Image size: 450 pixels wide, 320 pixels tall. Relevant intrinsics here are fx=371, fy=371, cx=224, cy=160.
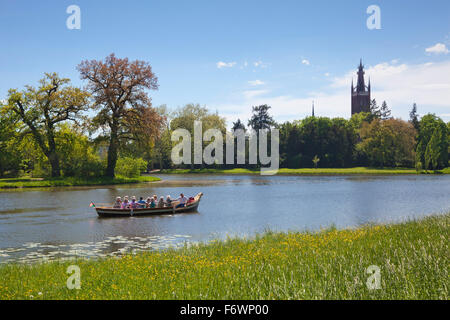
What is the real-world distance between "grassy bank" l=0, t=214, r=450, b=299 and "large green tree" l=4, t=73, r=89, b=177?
44507 millimetres

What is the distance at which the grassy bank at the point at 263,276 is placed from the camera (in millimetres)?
6957

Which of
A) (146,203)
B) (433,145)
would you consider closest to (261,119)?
(433,145)

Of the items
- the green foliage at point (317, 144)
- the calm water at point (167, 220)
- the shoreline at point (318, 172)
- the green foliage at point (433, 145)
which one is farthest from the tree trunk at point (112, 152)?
the green foliage at point (433, 145)

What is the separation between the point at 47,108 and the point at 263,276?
51573 mm

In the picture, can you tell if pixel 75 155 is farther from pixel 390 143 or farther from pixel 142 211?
pixel 390 143

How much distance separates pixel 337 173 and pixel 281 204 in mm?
55335

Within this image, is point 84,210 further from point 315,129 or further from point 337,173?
point 315,129

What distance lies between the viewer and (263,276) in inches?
325

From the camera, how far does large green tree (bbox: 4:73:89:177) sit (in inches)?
2010

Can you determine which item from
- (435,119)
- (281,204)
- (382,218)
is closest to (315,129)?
(435,119)

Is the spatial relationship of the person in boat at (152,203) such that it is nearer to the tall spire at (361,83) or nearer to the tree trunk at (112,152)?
the tree trunk at (112,152)

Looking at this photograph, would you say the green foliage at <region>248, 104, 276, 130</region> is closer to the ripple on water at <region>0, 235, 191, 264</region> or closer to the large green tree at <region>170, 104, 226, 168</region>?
the large green tree at <region>170, 104, 226, 168</region>

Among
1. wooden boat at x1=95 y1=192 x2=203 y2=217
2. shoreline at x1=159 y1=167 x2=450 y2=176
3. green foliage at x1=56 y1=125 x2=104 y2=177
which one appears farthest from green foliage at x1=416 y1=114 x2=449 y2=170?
wooden boat at x1=95 y1=192 x2=203 y2=217

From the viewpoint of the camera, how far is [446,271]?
726cm
